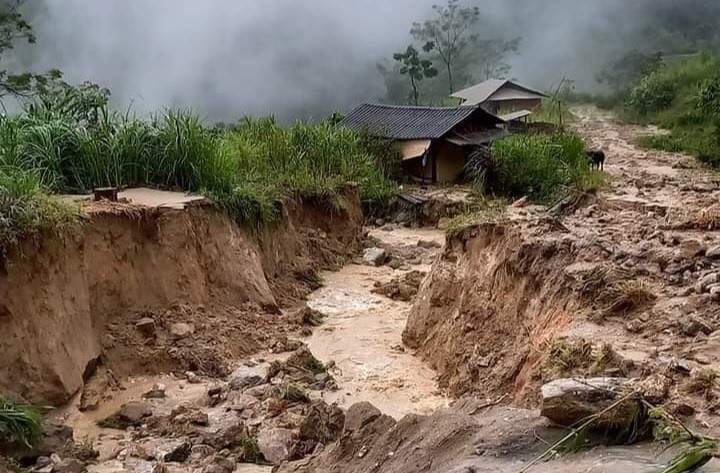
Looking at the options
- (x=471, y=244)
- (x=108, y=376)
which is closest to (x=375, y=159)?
(x=471, y=244)

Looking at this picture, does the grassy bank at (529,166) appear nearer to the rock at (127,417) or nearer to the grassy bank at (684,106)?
the grassy bank at (684,106)

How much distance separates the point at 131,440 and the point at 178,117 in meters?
5.62

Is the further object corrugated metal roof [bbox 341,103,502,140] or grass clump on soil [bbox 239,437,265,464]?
corrugated metal roof [bbox 341,103,502,140]

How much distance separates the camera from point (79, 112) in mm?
11336

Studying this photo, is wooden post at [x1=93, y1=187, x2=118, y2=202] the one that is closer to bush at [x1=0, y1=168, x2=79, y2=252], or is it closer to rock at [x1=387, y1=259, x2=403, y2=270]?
bush at [x1=0, y1=168, x2=79, y2=252]

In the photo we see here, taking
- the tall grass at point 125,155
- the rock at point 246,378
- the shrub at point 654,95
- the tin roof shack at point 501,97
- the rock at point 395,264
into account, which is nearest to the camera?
the rock at point 246,378

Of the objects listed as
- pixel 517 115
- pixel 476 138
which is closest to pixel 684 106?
pixel 517 115

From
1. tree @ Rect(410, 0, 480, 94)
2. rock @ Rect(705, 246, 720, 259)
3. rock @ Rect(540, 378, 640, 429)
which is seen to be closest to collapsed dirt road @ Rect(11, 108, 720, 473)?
rock @ Rect(705, 246, 720, 259)

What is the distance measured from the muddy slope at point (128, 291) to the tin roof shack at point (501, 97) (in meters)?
20.4

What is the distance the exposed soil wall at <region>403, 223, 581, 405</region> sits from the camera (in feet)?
23.1

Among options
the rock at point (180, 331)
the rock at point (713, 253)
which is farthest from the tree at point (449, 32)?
the rock at point (713, 253)

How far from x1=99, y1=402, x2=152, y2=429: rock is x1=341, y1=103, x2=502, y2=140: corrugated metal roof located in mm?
15473

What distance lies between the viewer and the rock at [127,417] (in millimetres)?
7602

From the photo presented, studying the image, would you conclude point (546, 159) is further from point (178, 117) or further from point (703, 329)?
point (703, 329)
